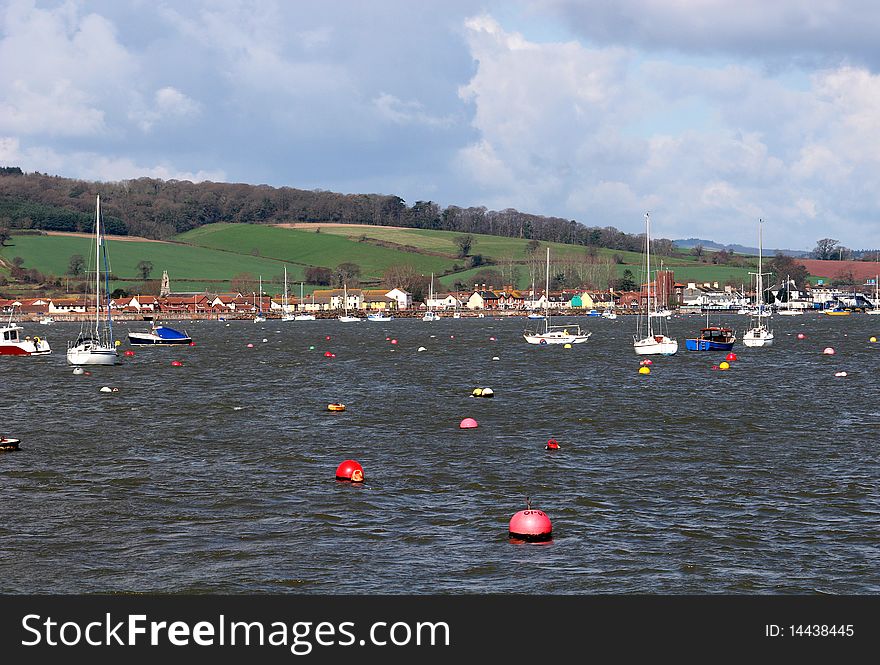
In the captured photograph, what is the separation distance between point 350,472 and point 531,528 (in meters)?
10.0

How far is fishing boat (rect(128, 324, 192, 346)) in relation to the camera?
442 ft

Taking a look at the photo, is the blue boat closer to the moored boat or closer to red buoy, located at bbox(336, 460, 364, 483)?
the moored boat

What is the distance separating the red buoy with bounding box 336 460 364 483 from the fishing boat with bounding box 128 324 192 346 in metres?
102

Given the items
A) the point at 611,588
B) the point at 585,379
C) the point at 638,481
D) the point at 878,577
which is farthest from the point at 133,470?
the point at 585,379

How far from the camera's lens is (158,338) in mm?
136750

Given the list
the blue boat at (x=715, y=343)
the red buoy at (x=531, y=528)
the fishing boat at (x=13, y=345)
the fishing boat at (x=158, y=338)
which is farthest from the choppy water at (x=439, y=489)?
the fishing boat at (x=158, y=338)

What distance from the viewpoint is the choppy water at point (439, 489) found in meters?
25.6

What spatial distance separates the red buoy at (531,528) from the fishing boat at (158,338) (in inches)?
4415

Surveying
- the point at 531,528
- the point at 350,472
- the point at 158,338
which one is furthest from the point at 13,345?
the point at 531,528

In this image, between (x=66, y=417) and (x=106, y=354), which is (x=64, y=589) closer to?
(x=66, y=417)

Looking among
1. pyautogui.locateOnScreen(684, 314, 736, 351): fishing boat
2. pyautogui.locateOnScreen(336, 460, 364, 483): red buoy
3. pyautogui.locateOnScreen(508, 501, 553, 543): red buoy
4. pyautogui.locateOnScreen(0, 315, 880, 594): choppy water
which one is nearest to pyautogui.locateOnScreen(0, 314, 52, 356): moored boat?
pyautogui.locateOnScreen(0, 315, 880, 594): choppy water

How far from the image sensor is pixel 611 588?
24406mm

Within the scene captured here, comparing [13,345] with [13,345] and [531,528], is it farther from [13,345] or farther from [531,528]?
[531,528]

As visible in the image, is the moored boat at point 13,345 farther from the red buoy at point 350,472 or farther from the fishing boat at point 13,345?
the red buoy at point 350,472
